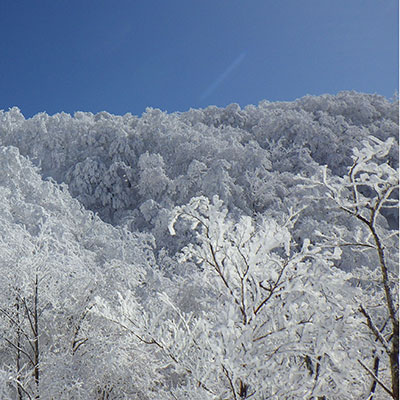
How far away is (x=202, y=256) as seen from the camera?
3.69 meters

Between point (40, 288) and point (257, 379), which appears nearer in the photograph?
point (257, 379)

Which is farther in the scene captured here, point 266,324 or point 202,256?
point 202,256

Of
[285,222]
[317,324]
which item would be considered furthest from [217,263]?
[317,324]

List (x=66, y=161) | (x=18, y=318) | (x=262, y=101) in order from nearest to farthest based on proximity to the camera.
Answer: (x=18, y=318) → (x=66, y=161) → (x=262, y=101)

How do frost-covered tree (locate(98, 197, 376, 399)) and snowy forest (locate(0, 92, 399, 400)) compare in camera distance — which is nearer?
frost-covered tree (locate(98, 197, 376, 399))

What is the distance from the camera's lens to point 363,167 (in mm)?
2494

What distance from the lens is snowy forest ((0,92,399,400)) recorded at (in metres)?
2.99

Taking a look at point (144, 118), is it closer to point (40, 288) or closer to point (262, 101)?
point (262, 101)

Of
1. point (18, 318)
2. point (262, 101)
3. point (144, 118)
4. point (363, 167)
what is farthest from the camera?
point (262, 101)

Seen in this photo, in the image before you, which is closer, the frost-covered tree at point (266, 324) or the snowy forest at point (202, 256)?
the frost-covered tree at point (266, 324)

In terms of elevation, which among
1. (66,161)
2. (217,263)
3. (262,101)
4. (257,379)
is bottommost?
(257,379)

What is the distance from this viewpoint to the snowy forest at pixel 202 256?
2986 mm

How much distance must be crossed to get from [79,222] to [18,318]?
13.7 m

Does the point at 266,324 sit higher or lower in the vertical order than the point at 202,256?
lower
